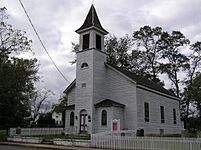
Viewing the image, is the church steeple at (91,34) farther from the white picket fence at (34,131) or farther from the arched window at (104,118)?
the white picket fence at (34,131)

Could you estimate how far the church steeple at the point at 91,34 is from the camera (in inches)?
1066

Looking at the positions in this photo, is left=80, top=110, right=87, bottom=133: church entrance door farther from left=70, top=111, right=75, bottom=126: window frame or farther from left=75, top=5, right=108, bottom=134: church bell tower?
left=70, top=111, right=75, bottom=126: window frame

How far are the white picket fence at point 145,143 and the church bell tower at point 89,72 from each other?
8.53 m

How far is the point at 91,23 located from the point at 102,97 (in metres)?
7.93

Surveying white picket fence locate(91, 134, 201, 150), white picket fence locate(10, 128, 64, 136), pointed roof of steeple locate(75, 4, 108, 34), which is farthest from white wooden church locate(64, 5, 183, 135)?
white picket fence locate(91, 134, 201, 150)

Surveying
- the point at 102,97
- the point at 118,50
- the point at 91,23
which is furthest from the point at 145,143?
the point at 118,50

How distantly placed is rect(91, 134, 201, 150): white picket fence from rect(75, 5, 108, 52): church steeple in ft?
41.3

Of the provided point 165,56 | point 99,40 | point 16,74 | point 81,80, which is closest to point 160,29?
point 165,56

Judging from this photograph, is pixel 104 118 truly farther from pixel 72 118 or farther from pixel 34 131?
pixel 34 131

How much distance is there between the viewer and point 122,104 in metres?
25.5

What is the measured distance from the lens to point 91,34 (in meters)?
27.2

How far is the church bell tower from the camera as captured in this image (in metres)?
25.4

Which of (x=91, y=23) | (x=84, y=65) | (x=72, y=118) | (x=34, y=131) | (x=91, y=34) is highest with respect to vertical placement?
(x=91, y=23)

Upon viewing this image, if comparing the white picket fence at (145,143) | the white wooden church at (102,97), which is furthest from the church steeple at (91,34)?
the white picket fence at (145,143)
